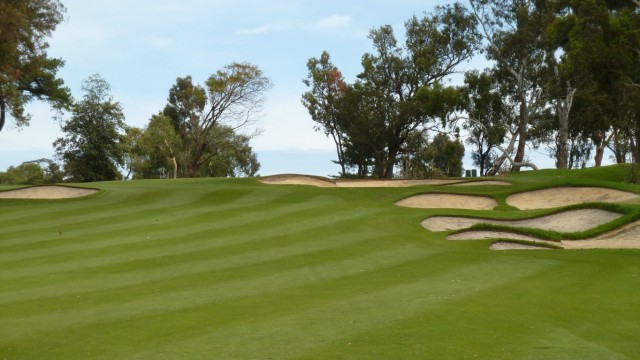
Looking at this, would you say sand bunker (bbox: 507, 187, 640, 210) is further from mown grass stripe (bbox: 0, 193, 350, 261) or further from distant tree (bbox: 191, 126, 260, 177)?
distant tree (bbox: 191, 126, 260, 177)

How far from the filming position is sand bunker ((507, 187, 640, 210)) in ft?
105

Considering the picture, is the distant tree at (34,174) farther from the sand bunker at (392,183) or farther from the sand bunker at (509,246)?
the sand bunker at (509,246)

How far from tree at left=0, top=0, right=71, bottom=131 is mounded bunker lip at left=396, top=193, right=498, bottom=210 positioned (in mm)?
16728

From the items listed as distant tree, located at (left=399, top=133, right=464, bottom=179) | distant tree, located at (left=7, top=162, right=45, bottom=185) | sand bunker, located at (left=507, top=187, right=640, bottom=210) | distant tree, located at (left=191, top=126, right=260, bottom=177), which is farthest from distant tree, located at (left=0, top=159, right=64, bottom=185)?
sand bunker, located at (left=507, top=187, right=640, bottom=210)

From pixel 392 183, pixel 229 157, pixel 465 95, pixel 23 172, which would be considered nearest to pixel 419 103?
pixel 465 95

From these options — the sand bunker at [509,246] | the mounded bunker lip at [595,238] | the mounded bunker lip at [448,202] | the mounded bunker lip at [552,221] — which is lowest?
the sand bunker at [509,246]

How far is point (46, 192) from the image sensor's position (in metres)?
35.2

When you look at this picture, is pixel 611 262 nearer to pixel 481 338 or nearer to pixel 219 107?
pixel 481 338

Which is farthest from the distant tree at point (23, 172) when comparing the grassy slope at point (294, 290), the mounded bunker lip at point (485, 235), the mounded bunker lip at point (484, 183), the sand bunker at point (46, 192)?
the mounded bunker lip at point (485, 235)

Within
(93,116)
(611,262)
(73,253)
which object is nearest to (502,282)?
(611,262)

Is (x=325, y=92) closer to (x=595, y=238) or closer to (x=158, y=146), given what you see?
(x=158, y=146)

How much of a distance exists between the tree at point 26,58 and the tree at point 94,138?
30.3 feet

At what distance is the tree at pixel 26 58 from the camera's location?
22.1 meters

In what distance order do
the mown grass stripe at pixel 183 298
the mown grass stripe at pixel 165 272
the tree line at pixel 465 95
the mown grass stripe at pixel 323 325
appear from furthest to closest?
the tree line at pixel 465 95 < the mown grass stripe at pixel 165 272 < the mown grass stripe at pixel 183 298 < the mown grass stripe at pixel 323 325
